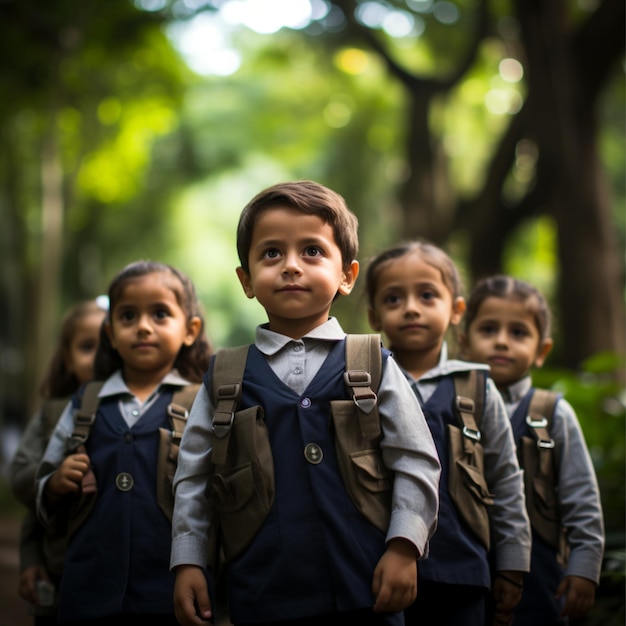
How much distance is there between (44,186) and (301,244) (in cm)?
1160

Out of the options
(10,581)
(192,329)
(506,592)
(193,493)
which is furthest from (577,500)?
(10,581)

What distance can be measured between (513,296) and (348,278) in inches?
43.4

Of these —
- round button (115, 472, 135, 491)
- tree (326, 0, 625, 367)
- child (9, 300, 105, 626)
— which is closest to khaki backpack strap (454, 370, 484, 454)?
round button (115, 472, 135, 491)

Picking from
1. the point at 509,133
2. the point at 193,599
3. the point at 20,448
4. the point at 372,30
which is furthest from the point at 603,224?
the point at 193,599

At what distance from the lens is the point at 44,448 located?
12.0 feet

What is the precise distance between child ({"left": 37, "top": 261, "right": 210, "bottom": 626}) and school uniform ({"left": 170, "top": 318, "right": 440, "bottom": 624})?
55cm

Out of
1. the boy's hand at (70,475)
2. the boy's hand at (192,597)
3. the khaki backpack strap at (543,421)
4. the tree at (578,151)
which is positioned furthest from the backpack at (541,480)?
the tree at (578,151)

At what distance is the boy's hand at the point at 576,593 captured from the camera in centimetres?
305

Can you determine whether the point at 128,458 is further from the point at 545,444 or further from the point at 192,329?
the point at 545,444

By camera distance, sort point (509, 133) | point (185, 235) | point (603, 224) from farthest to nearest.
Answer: point (185, 235)
point (509, 133)
point (603, 224)

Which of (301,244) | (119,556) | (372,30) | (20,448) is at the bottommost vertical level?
(119,556)

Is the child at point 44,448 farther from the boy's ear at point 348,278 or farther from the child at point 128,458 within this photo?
the boy's ear at point 348,278

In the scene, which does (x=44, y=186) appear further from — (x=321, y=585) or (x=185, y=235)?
(x=321, y=585)

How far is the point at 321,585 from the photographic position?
233cm
